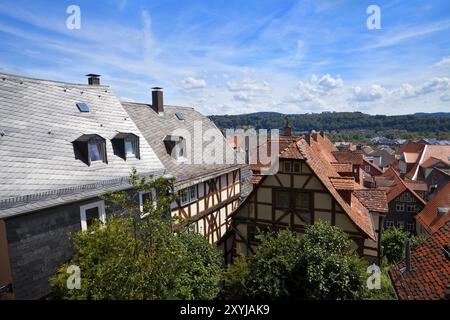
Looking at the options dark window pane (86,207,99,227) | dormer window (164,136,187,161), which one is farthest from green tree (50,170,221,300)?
dormer window (164,136,187,161)

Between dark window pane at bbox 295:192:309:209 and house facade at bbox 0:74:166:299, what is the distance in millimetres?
6742

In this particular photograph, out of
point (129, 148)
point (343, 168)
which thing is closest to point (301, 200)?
point (343, 168)

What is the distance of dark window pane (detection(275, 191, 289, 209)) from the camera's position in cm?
1509

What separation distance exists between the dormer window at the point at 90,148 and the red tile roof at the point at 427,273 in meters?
12.7

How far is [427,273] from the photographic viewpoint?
11133 mm

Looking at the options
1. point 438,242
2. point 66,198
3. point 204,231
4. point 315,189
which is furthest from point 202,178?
point 438,242

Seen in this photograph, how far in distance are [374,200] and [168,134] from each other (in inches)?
497

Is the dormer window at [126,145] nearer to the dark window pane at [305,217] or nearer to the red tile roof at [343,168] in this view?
the dark window pane at [305,217]

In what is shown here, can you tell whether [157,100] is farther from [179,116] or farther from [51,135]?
[51,135]
